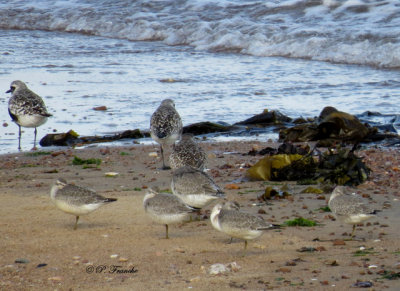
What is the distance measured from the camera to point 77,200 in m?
6.84

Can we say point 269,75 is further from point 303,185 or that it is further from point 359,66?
point 303,185

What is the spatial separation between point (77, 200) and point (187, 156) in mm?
1937

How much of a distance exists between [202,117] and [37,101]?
2725 millimetres

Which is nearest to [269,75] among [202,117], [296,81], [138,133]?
[296,81]

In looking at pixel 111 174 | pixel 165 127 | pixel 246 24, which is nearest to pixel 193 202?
pixel 111 174

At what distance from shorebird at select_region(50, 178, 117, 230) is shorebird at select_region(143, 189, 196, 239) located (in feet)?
1.19

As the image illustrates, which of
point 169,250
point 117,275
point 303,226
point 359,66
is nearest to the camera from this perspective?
point 117,275

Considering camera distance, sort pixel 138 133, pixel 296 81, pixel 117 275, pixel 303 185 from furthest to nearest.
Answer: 1. pixel 296 81
2. pixel 138 133
3. pixel 303 185
4. pixel 117 275

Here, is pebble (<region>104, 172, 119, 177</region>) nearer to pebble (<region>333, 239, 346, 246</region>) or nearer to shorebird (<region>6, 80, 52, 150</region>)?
shorebird (<region>6, 80, 52, 150</region>)

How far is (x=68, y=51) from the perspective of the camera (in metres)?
20.4

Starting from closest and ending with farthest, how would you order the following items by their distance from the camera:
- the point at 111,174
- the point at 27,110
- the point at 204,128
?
the point at 111,174, the point at 27,110, the point at 204,128
